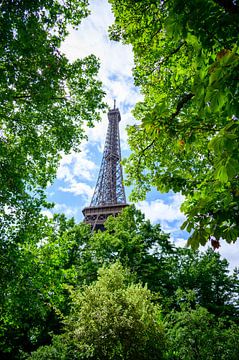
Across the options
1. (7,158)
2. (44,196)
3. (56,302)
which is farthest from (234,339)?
(7,158)

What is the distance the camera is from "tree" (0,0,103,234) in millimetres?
6991

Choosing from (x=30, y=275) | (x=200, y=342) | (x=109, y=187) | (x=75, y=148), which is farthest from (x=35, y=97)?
(x=109, y=187)

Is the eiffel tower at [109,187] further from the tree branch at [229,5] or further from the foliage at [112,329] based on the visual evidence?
the tree branch at [229,5]

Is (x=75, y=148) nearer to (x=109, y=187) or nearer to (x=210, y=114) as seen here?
(x=210, y=114)

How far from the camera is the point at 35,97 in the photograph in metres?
8.37

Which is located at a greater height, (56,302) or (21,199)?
(21,199)

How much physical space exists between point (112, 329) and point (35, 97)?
7.66 m

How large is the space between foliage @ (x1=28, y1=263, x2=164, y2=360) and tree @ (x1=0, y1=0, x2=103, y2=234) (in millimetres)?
4040

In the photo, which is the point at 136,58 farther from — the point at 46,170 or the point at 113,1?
the point at 46,170

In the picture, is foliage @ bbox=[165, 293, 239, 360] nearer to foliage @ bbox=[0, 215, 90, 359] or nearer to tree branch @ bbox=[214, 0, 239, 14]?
foliage @ bbox=[0, 215, 90, 359]

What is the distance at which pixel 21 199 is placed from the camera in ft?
29.9

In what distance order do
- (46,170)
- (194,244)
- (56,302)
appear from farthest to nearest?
(56,302) → (46,170) → (194,244)

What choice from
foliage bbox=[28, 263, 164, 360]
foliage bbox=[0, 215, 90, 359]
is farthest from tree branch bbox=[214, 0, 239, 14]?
foliage bbox=[28, 263, 164, 360]

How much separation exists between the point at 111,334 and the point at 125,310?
885 millimetres
